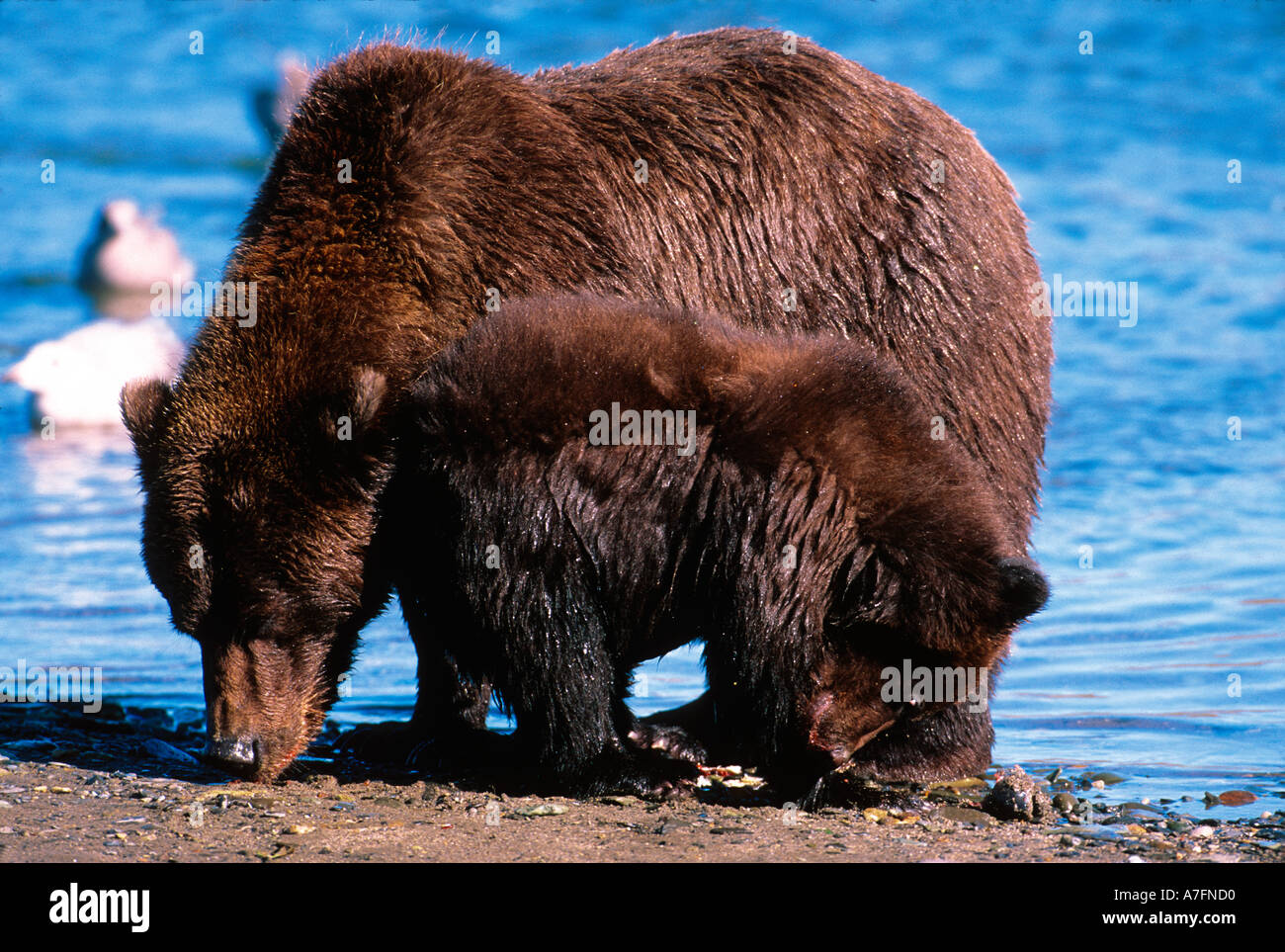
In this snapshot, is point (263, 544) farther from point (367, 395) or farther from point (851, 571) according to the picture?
point (851, 571)

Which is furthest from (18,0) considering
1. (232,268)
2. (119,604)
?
(232,268)

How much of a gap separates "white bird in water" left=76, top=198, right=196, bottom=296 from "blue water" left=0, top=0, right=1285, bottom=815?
459 mm

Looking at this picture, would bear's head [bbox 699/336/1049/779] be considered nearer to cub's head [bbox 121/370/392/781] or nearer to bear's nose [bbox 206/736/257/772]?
cub's head [bbox 121/370/392/781]

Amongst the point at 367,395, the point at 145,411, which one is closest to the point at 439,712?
the point at 367,395

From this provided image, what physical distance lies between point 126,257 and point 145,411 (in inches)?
442

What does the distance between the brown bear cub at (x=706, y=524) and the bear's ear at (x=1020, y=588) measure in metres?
0.02

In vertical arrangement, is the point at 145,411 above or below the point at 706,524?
above

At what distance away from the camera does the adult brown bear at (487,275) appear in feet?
19.3

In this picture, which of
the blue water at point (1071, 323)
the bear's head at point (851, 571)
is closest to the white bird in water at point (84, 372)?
the blue water at point (1071, 323)

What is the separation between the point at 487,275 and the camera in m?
6.06

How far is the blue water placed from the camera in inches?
306

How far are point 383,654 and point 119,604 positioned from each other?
156cm

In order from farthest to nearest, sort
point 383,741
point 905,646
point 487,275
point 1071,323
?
point 1071,323
point 383,741
point 487,275
point 905,646

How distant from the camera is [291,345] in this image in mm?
5914
